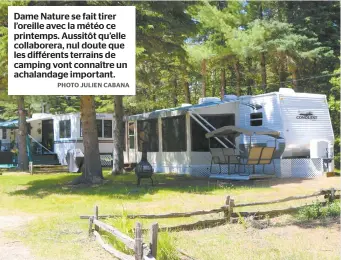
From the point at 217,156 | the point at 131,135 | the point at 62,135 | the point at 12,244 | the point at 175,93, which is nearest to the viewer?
the point at 12,244

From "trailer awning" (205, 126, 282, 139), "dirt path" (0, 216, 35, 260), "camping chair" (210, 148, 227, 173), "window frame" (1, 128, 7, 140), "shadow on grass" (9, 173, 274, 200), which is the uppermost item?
"window frame" (1, 128, 7, 140)

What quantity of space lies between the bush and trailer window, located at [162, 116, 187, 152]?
8992 millimetres

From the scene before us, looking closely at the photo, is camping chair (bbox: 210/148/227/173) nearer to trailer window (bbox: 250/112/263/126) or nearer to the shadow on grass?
the shadow on grass

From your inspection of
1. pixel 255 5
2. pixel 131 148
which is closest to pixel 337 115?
pixel 255 5

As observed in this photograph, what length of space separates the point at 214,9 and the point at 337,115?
8036 mm

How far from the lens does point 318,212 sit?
8844 mm

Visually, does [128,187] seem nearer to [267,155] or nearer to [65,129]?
[267,155]

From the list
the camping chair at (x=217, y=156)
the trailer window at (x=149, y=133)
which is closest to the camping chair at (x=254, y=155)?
the camping chair at (x=217, y=156)

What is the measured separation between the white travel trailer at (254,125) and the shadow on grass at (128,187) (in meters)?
1.50

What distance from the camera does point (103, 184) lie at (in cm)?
1455

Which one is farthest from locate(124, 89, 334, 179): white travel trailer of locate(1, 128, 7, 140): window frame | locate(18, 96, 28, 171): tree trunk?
locate(1, 128, 7, 140): window frame

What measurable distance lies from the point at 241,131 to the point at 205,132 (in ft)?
8.28

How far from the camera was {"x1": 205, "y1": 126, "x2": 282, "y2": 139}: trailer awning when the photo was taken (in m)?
14.9

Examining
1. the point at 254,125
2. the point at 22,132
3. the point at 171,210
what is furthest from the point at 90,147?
the point at 22,132
